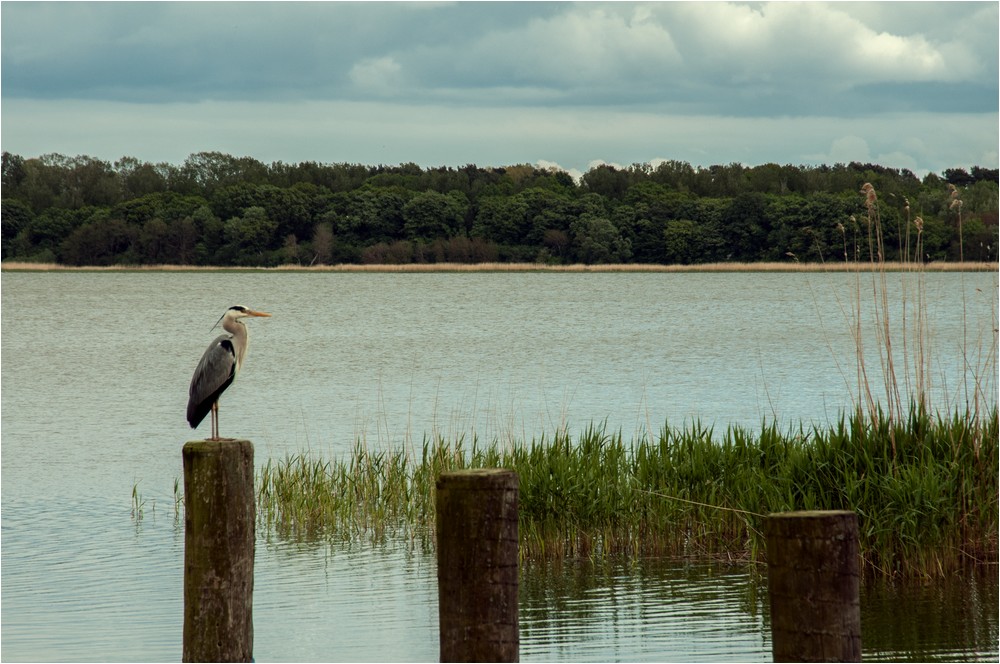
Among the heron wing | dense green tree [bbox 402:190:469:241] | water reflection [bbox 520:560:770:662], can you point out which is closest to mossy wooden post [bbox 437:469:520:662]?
the heron wing

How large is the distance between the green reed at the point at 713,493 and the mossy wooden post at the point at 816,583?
439 cm

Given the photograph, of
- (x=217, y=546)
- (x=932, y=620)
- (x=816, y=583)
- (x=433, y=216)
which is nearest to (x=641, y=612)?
(x=932, y=620)

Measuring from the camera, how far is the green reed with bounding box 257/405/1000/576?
29.8 feet

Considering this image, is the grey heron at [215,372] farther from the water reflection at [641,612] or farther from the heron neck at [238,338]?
the water reflection at [641,612]

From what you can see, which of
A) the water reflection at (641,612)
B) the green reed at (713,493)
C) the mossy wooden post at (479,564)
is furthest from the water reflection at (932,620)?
A: the mossy wooden post at (479,564)

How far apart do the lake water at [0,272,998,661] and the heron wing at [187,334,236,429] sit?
216 centimetres

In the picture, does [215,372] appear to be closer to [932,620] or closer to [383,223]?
[932,620]

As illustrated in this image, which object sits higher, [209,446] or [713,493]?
[209,446]

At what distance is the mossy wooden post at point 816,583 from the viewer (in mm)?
4770

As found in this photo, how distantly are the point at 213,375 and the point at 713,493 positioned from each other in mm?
4696

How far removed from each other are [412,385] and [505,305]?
38430 millimetres

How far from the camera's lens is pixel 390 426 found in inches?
827

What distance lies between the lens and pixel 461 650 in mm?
5066

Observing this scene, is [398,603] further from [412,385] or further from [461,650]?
[412,385]
